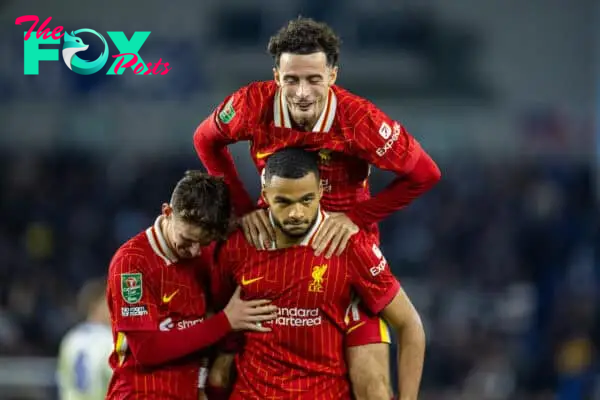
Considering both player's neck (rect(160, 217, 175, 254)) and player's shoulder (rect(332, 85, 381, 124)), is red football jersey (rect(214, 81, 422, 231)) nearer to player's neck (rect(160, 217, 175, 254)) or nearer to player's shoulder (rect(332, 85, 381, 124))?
player's shoulder (rect(332, 85, 381, 124))

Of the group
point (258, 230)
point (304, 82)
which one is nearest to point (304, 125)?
point (304, 82)

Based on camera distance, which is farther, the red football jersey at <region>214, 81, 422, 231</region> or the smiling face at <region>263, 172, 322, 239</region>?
the red football jersey at <region>214, 81, 422, 231</region>

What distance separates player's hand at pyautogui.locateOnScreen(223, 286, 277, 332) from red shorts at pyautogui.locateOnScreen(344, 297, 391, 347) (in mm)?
298

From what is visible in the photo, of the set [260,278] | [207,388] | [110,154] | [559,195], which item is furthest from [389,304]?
[110,154]

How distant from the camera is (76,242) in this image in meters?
11.4

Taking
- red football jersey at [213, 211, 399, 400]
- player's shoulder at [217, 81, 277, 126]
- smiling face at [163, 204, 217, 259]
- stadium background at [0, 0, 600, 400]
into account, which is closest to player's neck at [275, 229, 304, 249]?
red football jersey at [213, 211, 399, 400]

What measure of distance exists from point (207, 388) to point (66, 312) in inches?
251

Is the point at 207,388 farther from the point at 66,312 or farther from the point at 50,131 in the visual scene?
the point at 50,131

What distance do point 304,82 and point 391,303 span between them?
84 centimetres

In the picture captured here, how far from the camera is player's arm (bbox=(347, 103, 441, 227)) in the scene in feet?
13.3

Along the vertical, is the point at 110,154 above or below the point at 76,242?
Result: above

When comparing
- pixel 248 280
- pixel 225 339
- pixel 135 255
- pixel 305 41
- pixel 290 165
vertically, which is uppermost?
pixel 305 41

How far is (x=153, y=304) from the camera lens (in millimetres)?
3936

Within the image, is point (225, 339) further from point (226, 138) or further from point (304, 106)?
point (304, 106)
